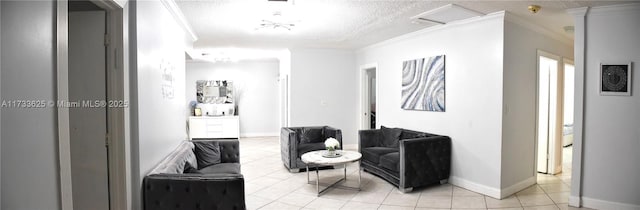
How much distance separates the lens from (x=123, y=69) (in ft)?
7.67

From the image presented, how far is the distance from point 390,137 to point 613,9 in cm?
312

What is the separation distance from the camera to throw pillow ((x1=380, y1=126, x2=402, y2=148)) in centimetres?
529

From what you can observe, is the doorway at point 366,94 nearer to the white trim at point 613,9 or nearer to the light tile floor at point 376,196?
the light tile floor at point 376,196

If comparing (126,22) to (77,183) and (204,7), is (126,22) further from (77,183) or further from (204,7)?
(204,7)

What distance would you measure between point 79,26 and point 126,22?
0.95ft

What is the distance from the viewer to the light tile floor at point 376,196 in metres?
3.81

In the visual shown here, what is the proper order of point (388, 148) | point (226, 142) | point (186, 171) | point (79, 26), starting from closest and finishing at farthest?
point (79, 26) < point (186, 171) < point (226, 142) < point (388, 148)

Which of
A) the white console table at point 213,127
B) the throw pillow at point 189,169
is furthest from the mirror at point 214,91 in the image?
the throw pillow at point 189,169

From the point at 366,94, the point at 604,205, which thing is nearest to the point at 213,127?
the point at 366,94

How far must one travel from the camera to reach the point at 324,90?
727cm

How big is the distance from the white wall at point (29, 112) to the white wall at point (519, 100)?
4.22 meters

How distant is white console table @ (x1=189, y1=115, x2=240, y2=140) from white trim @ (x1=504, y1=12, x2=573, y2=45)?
7.00 metres

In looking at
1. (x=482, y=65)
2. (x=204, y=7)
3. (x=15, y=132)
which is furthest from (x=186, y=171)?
(x=482, y=65)

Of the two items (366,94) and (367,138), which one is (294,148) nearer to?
(367,138)
